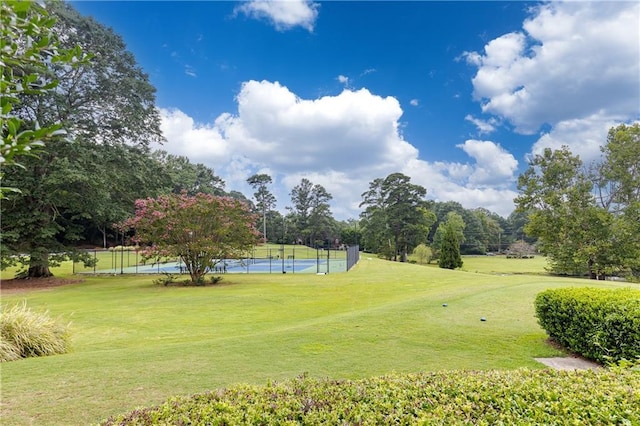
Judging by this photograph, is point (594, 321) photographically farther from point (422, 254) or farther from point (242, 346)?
point (422, 254)

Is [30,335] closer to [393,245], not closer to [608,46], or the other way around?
[608,46]

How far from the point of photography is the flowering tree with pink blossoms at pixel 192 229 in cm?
1440

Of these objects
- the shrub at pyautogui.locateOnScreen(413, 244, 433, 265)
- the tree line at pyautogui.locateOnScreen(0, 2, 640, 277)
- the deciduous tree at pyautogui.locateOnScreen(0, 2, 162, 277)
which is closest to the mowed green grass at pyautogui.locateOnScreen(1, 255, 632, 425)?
the tree line at pyautogui.locateOnScreen(0, 2, 640, 277)

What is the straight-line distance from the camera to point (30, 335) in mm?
5062

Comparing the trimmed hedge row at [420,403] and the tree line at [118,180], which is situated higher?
the tree line at [118,180]

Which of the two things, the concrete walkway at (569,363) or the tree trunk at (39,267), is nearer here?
the concrete walkway at (569,363)

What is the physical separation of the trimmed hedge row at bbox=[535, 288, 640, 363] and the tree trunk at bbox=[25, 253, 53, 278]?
18759 mm

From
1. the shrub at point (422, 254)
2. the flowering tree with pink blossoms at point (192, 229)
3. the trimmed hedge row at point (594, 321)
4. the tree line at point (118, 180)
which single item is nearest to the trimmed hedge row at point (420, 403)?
the trimmed hedge row at point (594, 321)

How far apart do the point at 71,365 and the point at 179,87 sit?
35.5ft

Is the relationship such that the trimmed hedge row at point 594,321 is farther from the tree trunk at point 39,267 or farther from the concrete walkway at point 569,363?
the tree trunk at point 39,267

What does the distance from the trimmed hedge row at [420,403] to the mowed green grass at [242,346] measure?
1407mm

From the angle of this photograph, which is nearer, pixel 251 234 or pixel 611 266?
Result: pixel 251 234

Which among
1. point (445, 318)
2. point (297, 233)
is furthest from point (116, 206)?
point (297, 233)

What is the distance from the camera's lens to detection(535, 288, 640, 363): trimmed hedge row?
159 inches
